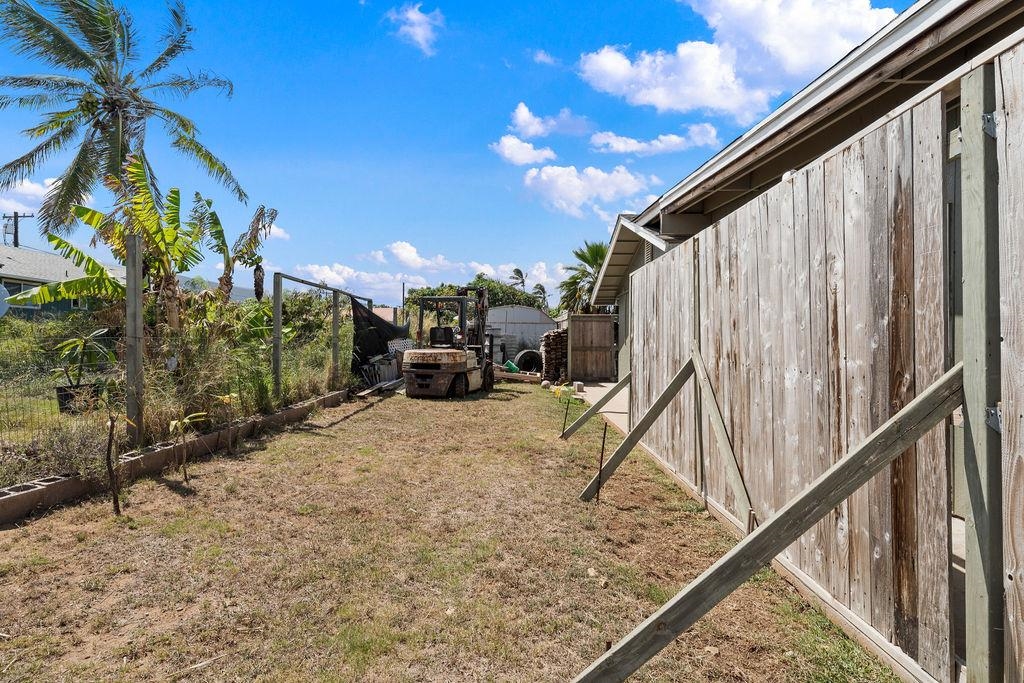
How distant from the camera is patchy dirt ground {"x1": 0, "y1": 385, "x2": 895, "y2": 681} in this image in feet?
7.70

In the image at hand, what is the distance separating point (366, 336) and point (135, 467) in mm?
7872

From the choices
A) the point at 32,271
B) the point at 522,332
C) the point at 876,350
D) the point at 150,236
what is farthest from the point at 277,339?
the point at 32,271

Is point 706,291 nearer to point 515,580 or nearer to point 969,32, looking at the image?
point 969,32

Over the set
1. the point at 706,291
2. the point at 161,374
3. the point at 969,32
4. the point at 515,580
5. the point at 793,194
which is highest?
the point at 969,32

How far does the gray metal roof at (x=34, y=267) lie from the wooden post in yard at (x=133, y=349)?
15809 mm

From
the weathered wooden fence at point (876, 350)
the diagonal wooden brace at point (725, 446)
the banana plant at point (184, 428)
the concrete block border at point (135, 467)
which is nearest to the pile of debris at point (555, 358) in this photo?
the concrete block border at point (135, 467)

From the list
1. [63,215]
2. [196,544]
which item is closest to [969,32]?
[196,544]

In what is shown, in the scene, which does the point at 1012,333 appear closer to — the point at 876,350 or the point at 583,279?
the point at 876,350

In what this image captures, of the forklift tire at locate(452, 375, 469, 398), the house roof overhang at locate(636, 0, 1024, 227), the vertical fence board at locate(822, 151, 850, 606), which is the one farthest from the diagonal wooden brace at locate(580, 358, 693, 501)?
the forklift tire at locate(452, 375, 469, 398)

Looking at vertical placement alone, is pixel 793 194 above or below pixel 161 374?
above

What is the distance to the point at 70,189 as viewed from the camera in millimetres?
16078

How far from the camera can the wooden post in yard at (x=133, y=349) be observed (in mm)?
5516

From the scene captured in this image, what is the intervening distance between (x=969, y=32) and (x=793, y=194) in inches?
73.4

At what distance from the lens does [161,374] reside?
610cm
